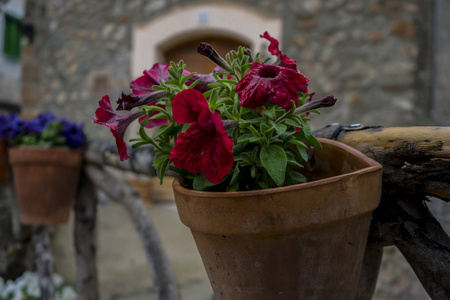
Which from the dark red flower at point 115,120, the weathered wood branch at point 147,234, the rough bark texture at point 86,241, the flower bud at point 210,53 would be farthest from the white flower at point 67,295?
the flower bud at point 210,53

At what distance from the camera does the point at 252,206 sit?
0.59 m

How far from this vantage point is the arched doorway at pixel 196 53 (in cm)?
404

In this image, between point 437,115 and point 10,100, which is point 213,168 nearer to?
point 437,115

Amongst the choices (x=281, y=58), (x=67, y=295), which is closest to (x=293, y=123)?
(x=281, y=58)

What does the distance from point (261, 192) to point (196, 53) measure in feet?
12.3

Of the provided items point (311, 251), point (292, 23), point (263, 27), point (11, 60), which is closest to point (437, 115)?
point (292, 23)

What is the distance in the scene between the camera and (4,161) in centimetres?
210

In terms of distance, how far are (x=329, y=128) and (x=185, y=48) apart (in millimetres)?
3629

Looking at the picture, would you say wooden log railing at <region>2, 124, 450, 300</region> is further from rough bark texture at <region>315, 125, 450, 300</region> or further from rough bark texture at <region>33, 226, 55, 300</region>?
rough bark texture at <region>33, 226, 55, 300</region>

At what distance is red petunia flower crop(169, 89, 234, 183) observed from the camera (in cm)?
56

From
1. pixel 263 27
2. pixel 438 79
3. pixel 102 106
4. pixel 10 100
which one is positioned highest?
pixel 263 27

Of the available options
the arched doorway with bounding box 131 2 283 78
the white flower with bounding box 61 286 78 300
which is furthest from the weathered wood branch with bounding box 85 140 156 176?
the arched doorway with bounding box 131 2 283 78

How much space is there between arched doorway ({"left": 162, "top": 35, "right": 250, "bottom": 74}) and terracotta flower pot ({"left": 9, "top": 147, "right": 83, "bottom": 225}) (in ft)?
7.33

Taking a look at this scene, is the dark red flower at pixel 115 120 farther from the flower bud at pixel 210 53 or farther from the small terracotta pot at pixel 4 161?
the small terracotta pot at pixel 4 161
